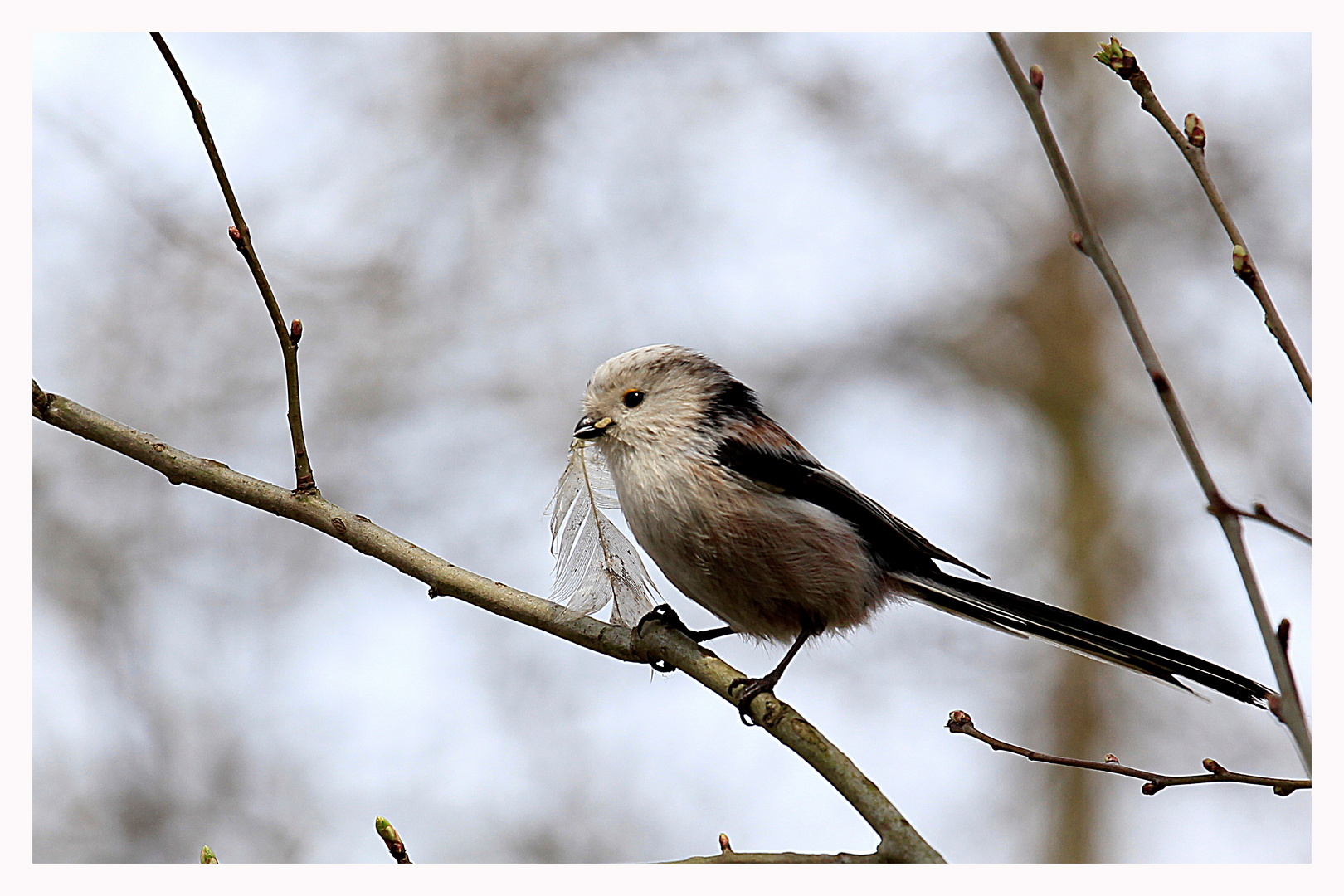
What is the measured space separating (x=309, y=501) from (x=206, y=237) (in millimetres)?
2259

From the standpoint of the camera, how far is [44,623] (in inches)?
103

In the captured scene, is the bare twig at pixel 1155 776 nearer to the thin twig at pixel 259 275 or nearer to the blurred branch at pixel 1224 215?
the blurred branch at pixel 1224 215

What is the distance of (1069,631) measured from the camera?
1689 millimetres

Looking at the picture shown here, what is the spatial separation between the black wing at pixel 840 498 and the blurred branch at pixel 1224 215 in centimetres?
77

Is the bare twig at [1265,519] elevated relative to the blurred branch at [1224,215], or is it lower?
lower

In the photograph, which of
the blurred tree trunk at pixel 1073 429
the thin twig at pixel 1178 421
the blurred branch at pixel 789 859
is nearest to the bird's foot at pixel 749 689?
the blurred branch at pixel 789 859

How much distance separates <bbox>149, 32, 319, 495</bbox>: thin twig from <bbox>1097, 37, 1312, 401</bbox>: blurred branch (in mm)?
1088

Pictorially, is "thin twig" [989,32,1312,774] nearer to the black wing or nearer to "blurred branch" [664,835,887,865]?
"blurred branch" [664,835,887,865]

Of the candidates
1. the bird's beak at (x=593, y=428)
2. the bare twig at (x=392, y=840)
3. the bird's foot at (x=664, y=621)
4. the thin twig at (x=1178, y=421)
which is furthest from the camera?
the bird's beak at (x=593, y=428)

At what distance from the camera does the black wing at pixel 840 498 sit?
5.78 feet

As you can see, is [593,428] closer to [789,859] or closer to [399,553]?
[399,553]
